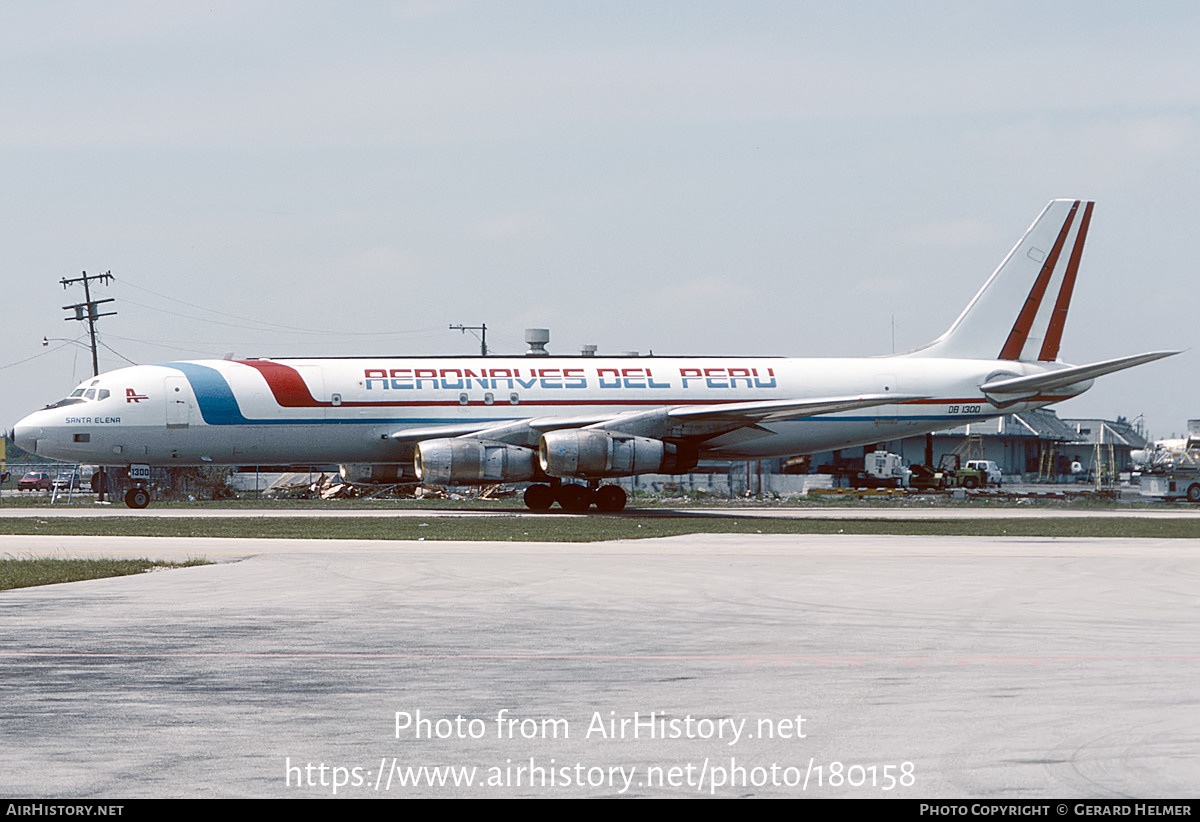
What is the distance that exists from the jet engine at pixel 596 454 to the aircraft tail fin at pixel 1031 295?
11.6 m

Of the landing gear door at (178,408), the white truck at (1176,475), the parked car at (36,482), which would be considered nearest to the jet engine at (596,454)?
the landing gear door at (178,408)

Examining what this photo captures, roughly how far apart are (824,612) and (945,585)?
347cm

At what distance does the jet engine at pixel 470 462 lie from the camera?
35.1 meters

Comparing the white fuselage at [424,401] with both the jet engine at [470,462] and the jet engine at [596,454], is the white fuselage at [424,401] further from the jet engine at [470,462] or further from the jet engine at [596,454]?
the jet engine at [596,454]

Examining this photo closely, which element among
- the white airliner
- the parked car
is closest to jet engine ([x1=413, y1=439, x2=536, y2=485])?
the white airliner

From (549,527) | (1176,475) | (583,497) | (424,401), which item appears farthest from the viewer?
(1176,475)

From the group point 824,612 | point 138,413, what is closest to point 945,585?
point 824,612

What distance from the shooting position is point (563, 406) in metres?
38.9

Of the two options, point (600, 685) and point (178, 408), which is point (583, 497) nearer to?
point (178, 408)

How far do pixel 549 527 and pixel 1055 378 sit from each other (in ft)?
58.9

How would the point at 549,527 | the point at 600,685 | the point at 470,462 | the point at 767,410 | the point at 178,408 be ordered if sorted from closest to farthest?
the point at 600,685 → the point at 549,527 → the point at 470,462 → the point at 767,410 → the point at 178,408

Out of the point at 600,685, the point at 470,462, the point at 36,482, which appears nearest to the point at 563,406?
the point at 470,462
